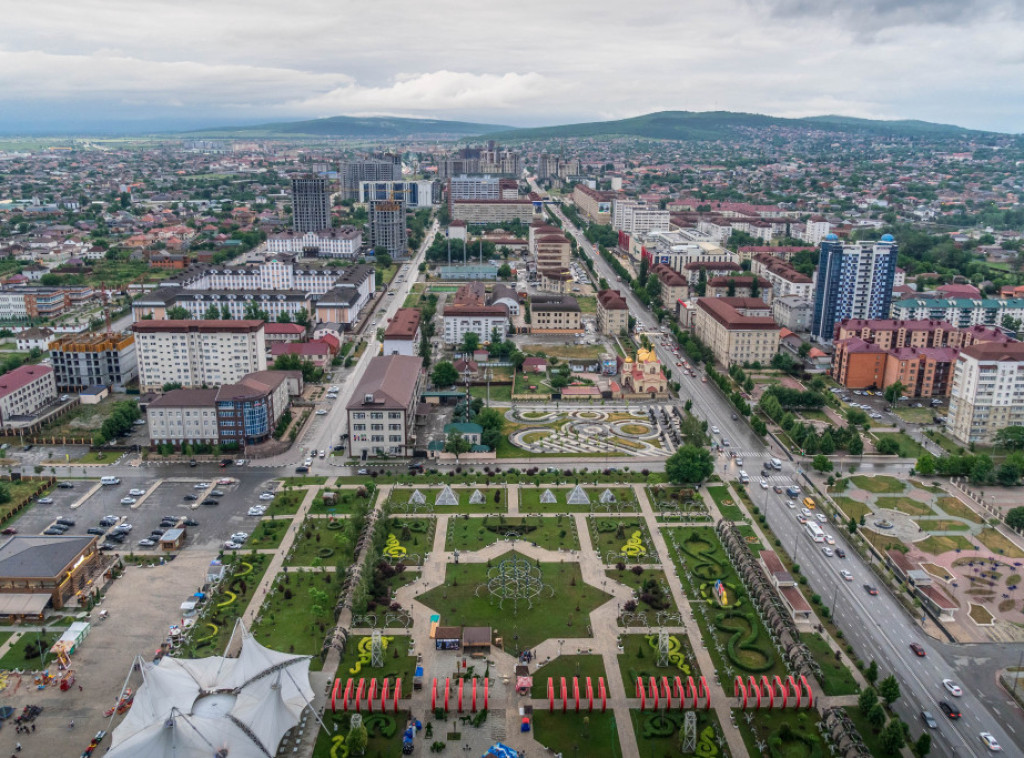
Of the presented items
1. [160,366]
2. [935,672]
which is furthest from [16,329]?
[935,672]

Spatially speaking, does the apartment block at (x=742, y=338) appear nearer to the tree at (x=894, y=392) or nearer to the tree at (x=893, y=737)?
the tree at (x=894, y=392)

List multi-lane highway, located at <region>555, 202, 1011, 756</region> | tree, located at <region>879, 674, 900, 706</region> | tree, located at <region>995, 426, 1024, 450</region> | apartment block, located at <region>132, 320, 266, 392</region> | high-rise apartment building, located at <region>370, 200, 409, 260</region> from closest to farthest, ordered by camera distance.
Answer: multi-lane highway, located at <region>555, 202, 1011, 756</region> < tree, located at <region>879, 674, 900, 706</region> < tree, located at <region>995, 426, 1024, 450</region> < apartment block, located at <region>132, 320, 266, 392</region> < high-rise apartment building, located at <region>370, 200, 409, 260</region>

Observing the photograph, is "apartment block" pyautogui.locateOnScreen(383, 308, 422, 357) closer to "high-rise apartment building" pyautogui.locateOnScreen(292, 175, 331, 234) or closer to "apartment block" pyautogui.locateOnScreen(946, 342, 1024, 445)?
"apartment block" pyautogui.locateOnScreen(946, 342, 1024, 445)

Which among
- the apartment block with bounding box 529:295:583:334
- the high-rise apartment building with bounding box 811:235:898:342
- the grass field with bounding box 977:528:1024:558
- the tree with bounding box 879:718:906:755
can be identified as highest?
the high-rise apartment building with bounding box 811:235:898:342

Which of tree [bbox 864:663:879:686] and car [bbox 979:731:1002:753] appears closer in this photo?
car [bbox 979:731:1002:753]

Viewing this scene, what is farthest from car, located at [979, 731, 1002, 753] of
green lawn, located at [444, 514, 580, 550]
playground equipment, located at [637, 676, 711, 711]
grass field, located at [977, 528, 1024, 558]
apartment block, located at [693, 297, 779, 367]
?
apartment block, located at [693, 297, 779, 367]

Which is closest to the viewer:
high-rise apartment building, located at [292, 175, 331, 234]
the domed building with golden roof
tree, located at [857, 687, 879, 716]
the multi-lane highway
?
tree, located at [857, 687, 879, 716]

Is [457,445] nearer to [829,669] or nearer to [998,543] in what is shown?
[829,669]

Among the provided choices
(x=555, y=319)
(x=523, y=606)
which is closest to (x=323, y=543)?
(x=523, y=606)
